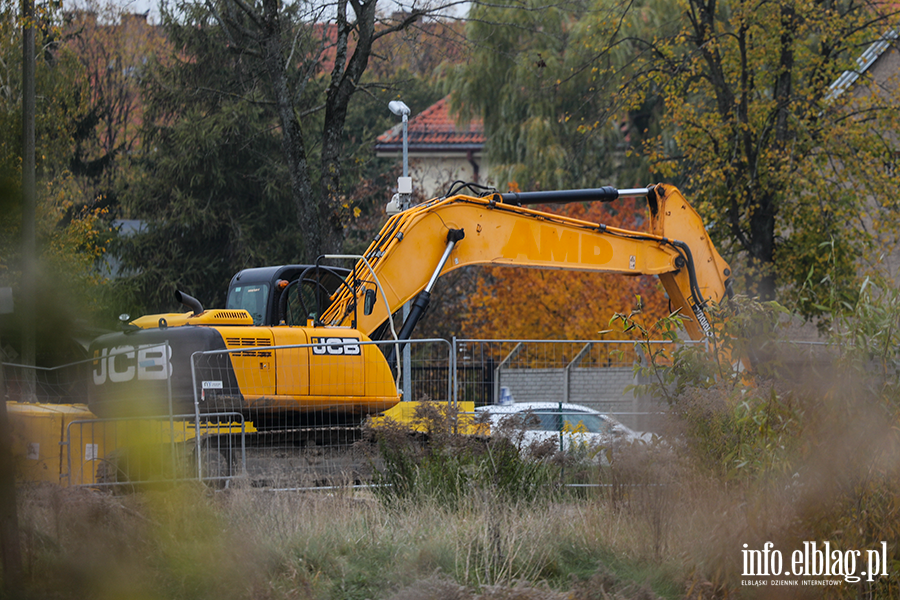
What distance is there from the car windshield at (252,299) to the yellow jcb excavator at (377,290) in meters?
0.02

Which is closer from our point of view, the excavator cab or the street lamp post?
the excavator cab

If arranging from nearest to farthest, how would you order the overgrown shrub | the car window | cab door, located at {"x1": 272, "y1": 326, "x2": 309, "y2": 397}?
the overgrown shrub
the car window
cab door, located at {"x1": 272, "y1": 326, "x2": 309, "y2": 397}

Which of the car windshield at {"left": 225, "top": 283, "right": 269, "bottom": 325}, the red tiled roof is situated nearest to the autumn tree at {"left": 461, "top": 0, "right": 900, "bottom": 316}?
the car windshield at {"left": 225, "top": 283, "right": 269, "bottom": 325}

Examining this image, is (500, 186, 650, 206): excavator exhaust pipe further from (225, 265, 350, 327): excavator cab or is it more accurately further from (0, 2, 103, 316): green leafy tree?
→ (0, 2, 103, 316): green leafy tree

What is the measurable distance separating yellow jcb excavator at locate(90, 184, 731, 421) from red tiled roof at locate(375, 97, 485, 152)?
22595 millimetres

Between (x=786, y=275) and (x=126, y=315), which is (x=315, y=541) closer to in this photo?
(x=126, y=315)

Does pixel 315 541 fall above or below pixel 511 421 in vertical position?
below

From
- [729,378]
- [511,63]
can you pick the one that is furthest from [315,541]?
[511,63]

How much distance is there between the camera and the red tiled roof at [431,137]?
34.7 metres

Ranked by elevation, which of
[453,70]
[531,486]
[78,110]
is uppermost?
[453,70]

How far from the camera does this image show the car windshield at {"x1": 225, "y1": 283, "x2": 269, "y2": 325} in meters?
11.1

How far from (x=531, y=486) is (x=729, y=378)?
73.4 inches

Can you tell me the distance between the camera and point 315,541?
232 inches

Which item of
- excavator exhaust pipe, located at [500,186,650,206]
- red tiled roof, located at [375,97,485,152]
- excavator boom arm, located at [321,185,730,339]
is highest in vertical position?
red tiled roof, located at [375,97,485,152]
